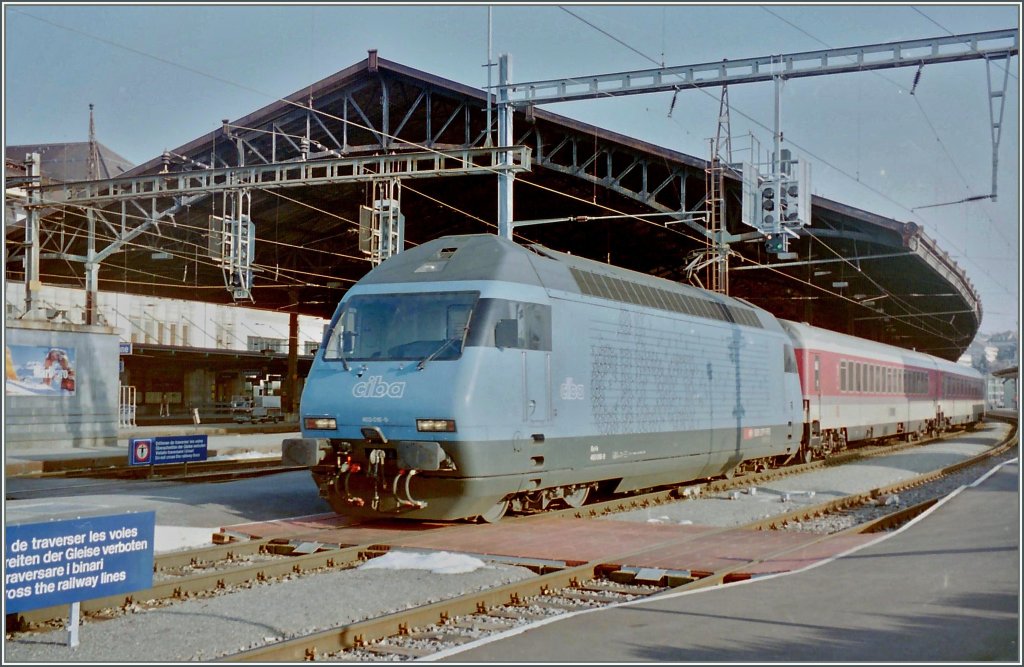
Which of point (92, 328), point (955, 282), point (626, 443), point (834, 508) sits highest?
point (955, 282)

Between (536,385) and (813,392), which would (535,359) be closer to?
(536,385)

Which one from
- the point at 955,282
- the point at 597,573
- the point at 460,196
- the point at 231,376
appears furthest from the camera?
the point at 231,376

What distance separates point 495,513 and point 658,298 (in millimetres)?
5515

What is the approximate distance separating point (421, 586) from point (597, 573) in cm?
191

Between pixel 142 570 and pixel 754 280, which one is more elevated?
pixel 754 280

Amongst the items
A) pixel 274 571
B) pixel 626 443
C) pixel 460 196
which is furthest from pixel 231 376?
pixel 274 571

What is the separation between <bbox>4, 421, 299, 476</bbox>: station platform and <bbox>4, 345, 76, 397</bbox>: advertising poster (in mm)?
1503

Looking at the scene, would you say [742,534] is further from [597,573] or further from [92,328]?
[92,328]

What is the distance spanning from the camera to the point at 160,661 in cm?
684

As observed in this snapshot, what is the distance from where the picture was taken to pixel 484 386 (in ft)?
40.9

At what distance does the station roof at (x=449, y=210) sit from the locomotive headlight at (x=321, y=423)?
12301 millimetres

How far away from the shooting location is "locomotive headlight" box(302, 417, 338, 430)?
12.9m

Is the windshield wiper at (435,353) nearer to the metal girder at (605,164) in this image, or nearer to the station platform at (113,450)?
the station platform at (113,450)

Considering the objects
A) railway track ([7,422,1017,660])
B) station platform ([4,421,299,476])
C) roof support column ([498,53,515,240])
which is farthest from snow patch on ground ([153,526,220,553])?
roof support column ([498,53,515,240])
